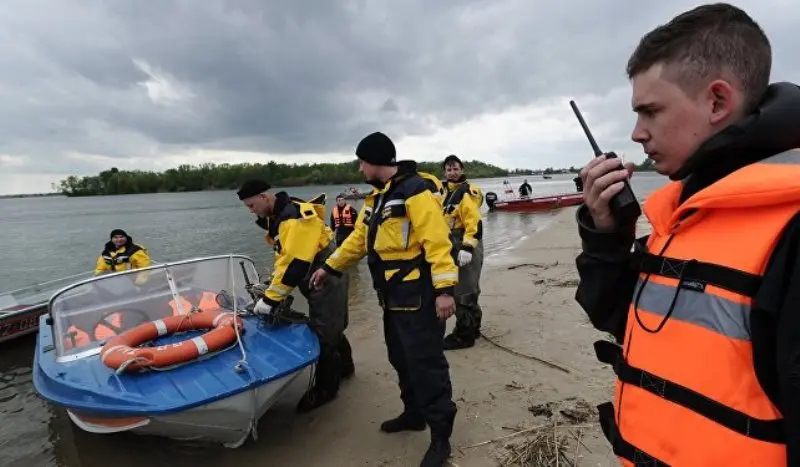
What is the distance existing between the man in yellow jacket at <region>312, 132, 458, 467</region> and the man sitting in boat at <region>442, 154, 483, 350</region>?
2365 millimetres

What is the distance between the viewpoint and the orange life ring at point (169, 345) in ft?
12.0

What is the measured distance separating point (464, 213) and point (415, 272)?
2.73 metres

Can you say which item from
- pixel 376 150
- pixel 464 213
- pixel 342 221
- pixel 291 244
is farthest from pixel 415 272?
pixel 342 221

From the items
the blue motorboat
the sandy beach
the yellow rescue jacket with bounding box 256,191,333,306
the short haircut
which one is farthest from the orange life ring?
the short haircut

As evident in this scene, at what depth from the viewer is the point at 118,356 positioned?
371cm

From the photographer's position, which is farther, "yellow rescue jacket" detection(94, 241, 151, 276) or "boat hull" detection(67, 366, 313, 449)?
"yellow rescue jacket" detection(94, 241, 151, 276)

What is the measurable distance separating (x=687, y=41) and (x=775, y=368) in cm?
80

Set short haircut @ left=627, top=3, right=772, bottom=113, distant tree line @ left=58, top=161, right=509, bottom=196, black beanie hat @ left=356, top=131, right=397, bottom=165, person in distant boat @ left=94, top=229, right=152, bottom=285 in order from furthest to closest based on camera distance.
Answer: distant tree line @ left=58, top=161, right=509, bottom=196
person in distant boat @ left=94, top=229, right=152, bottom=285
black beanie hat @ left=356, top=131, right=397, bottom=165
short haircut @ left=627, top=3, right=772, bottom=113

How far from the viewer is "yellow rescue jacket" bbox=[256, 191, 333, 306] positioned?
13.9 feet

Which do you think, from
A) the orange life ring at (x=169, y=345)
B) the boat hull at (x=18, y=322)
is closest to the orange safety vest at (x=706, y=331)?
the orange life ring at (x=169, y=345)

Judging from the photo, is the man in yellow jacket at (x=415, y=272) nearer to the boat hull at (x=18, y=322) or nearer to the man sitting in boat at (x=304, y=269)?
the man sitting in boat at (x=304, y=269)

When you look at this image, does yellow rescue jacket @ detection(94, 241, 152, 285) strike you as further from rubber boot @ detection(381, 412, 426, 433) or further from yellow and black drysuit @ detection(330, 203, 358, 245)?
rubber boot @ detection(381, 412, 426, 433)

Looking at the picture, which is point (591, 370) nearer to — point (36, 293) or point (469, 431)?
point (469, 431)

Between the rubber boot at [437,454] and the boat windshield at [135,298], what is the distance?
9.15 ft
